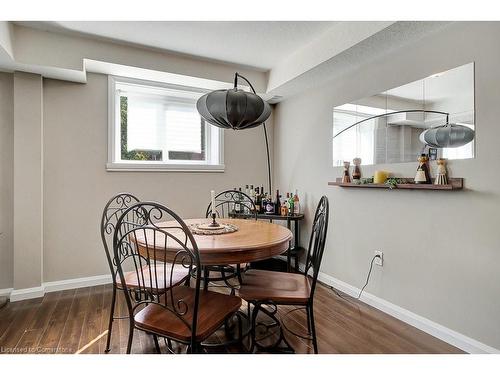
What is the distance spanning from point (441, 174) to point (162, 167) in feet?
8.40

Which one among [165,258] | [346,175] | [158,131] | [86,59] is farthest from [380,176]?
[86,59]

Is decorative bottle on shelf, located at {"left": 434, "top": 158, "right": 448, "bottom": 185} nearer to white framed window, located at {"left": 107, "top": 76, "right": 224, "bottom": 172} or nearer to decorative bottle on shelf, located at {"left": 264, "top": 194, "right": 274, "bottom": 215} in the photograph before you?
decorative bottle on shelf, located at {"left": 264, "top": 194, "right": 274, "bottom": 215}

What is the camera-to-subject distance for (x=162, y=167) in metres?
3.17

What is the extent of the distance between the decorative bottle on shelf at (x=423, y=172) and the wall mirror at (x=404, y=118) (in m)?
0.06

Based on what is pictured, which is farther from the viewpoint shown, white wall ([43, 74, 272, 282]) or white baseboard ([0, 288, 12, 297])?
white wall ([43, 74, 272, 282])

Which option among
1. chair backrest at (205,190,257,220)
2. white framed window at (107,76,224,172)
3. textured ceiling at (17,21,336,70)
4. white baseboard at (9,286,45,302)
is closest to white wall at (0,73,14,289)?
white baseboard at (9,286,45,302)

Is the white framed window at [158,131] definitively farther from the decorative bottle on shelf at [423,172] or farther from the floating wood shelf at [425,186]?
the decorative bottle on shelf at [423,172]

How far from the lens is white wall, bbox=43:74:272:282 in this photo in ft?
9.00

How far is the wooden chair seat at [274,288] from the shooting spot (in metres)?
1.65

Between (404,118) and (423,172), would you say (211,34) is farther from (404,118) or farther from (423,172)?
(423,172)

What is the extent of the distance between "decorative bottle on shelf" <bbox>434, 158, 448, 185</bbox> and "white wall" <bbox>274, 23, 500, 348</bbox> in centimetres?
5

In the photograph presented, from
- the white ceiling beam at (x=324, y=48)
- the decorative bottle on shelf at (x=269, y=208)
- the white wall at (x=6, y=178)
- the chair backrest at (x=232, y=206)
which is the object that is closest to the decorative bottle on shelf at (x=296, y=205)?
the decorative bottle on shelf at (x=269, y=208)

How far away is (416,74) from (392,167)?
704mm
